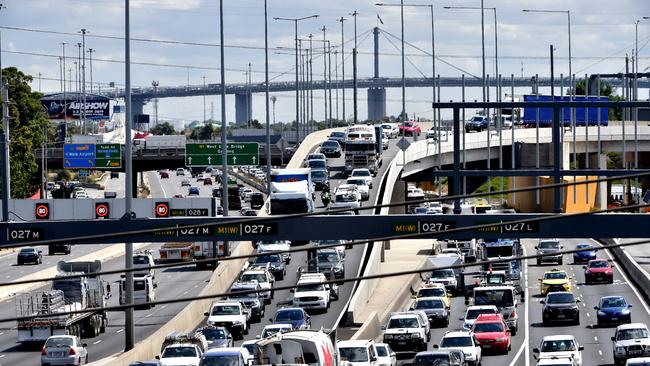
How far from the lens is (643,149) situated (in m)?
96.4

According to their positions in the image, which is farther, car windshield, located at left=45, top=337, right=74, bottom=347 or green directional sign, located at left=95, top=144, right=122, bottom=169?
green directional sign, located at left=95, top=144, right=122, bottom=169

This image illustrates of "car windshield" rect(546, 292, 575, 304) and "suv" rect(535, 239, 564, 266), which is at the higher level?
"suv" rect(535, 239, 564, 266)

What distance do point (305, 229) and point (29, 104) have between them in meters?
84.5

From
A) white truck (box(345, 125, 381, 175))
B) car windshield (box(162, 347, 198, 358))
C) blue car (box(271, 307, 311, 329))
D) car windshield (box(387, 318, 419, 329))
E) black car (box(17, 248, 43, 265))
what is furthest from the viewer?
white truck (box(345, 125, 381, 175))

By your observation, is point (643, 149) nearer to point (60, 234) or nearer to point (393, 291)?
point (393, 291)

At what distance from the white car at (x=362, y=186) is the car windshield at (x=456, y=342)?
42.2 metres

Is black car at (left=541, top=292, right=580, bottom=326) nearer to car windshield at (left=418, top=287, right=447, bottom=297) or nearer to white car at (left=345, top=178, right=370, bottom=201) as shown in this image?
car windshield at (left=418, top=287, right=447, bottom=297)

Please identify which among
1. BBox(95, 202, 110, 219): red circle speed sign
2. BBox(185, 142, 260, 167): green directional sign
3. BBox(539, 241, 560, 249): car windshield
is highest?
BBox(185, 142, 260, 167): green directional sign

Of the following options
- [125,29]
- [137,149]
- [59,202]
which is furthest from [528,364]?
[137,149]

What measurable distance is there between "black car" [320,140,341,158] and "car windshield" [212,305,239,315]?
61.3 meters

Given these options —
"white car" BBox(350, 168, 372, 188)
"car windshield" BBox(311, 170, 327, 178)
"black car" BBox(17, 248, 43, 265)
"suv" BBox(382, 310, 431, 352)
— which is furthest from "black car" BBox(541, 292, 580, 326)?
"car windshield" BBox(311, 170, 327, 178)

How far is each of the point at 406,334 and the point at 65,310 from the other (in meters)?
11.0

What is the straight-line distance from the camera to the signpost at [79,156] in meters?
A: 86.7

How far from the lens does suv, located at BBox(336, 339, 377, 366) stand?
3738cm
